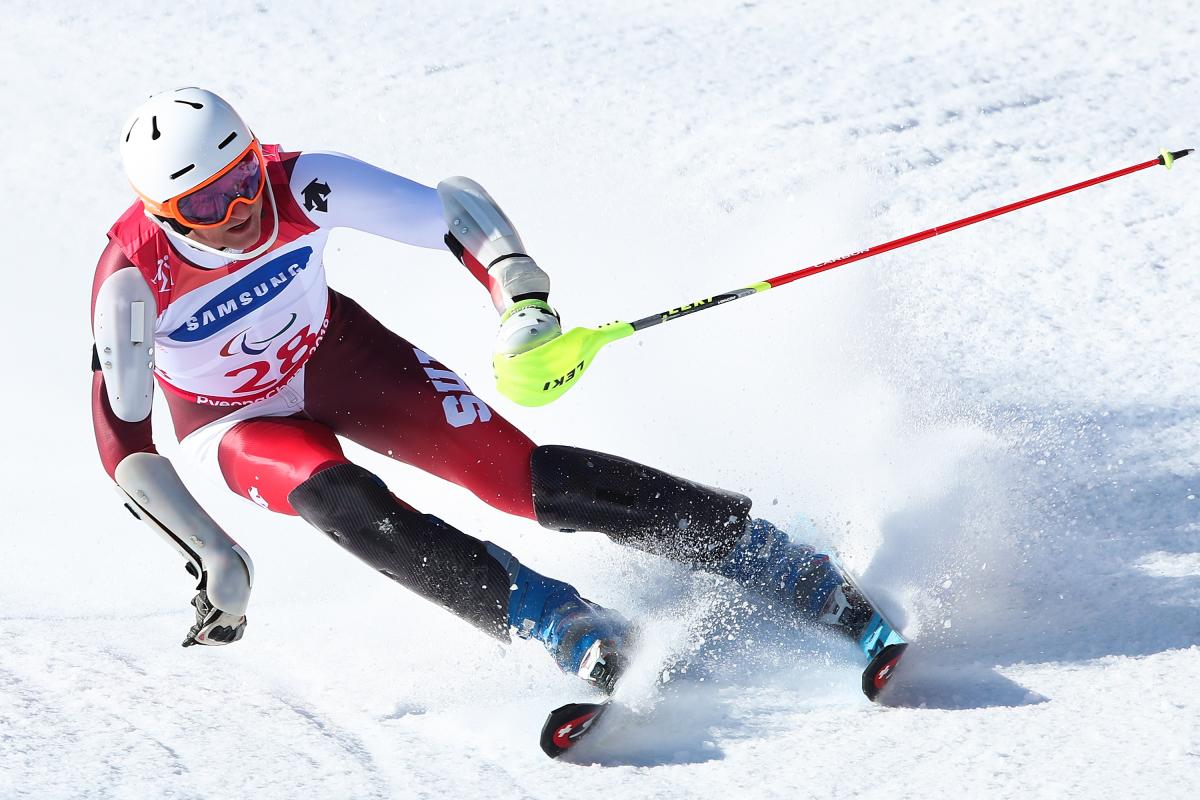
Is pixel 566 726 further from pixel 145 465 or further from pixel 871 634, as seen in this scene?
pixel 145 465

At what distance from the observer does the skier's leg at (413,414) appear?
3.09 m

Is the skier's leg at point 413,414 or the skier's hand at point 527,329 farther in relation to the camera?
the skier's leg at point 413,414

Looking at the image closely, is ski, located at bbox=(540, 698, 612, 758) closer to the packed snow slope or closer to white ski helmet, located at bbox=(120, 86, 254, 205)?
the packed snow slope

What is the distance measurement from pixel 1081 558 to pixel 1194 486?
1.65ft

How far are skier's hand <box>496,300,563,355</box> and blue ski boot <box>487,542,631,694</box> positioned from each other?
0.45 meters

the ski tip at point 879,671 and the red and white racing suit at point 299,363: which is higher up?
the red and white racing suit at point 299,363

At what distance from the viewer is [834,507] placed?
3445 mm

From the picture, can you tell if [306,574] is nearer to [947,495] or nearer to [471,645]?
[471,645]

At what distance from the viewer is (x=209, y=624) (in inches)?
105

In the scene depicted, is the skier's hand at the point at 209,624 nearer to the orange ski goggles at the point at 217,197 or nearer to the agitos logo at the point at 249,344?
the agitos logo at the point at 249,344


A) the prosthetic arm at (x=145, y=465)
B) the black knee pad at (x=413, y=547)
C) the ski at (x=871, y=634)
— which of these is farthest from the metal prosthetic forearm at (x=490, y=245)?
the ski at (x=871, y=634)

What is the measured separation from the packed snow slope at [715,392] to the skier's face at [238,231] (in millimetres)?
1055

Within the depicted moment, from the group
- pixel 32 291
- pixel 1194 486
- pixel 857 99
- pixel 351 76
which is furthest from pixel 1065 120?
pixel 32 291

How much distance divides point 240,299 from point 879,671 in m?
1.66
